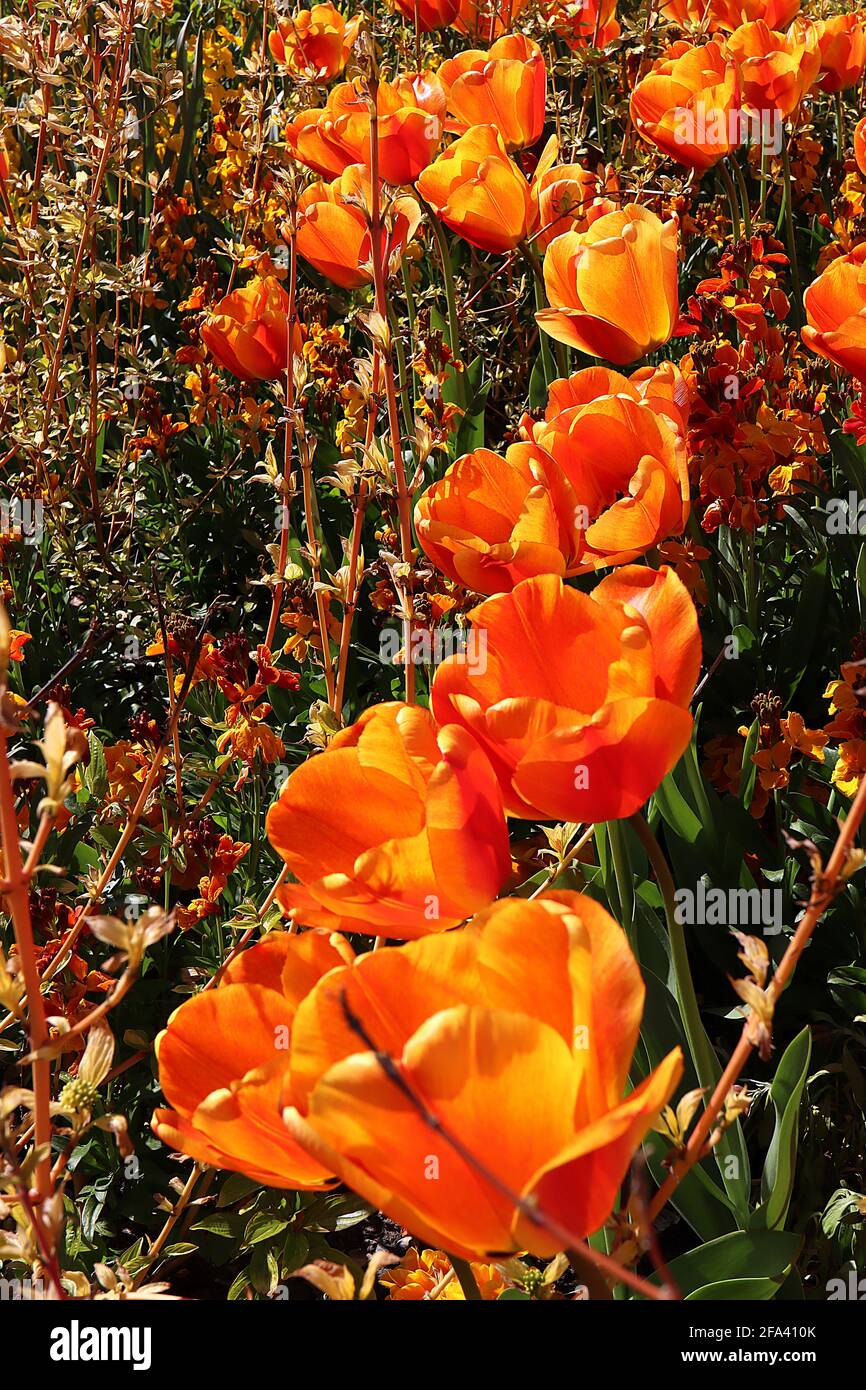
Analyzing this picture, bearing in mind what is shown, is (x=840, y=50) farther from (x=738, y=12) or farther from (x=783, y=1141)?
(x=783, y=1141)

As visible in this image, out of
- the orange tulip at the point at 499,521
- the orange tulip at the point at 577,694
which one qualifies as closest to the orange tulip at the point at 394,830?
the orange tulip at the point at 577,694

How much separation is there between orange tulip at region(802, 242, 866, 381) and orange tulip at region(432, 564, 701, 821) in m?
0.68

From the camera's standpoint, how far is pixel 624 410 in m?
1.16

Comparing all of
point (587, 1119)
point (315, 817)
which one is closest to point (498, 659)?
point (315, 817)

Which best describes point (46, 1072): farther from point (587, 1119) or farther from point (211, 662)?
point (211, 662)

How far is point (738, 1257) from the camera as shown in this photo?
1.00 m

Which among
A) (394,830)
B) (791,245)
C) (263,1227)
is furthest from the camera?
(791,245)

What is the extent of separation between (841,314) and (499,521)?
0.56 metres

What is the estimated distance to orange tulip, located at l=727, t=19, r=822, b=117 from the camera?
227 cm

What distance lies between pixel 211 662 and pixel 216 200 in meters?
2.41

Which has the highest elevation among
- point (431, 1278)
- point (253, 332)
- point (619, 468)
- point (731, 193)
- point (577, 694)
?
point (731, 193)

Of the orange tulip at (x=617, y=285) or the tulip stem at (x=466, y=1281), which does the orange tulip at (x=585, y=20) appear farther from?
the tulip stem at (x=466, y=1281)

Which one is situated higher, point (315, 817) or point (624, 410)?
point (624, 410)

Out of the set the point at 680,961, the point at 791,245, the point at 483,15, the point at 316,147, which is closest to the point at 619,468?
the point at 680,961
